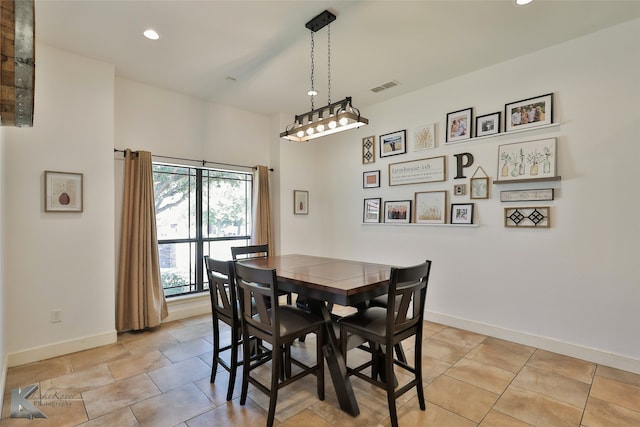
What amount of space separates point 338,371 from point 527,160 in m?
2.68

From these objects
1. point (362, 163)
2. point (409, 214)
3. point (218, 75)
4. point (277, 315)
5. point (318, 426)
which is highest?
point (218, 75)

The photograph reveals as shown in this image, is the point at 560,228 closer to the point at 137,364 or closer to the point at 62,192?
the point at 137,364

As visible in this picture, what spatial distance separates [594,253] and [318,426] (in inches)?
109

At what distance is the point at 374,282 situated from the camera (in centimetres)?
205

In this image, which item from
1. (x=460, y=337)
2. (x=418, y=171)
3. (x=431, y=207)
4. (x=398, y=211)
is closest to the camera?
(x=460, y=337)

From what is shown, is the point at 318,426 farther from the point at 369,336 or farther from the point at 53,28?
the point at 53,28

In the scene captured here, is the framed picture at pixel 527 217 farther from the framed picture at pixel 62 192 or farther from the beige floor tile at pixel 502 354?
the framed picture at pixel 62 192

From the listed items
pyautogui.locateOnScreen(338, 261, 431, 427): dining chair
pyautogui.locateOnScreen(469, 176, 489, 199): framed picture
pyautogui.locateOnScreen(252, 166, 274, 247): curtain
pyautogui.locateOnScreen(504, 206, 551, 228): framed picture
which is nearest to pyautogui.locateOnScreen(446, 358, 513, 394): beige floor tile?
pyautogui.locateOnScreen(338, 261, 431, 427): dining chair

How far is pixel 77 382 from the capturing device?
2.43m

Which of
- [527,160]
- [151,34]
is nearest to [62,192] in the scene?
[151,34]

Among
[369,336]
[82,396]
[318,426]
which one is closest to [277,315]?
[369,336]

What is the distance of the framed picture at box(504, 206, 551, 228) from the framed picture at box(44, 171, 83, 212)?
14.1 ft

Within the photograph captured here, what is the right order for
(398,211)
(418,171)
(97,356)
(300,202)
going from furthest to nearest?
(300,202) < (398,211) < (418,171) < (97,356)

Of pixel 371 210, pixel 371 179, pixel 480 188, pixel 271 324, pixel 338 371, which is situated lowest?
pixel 338 371
